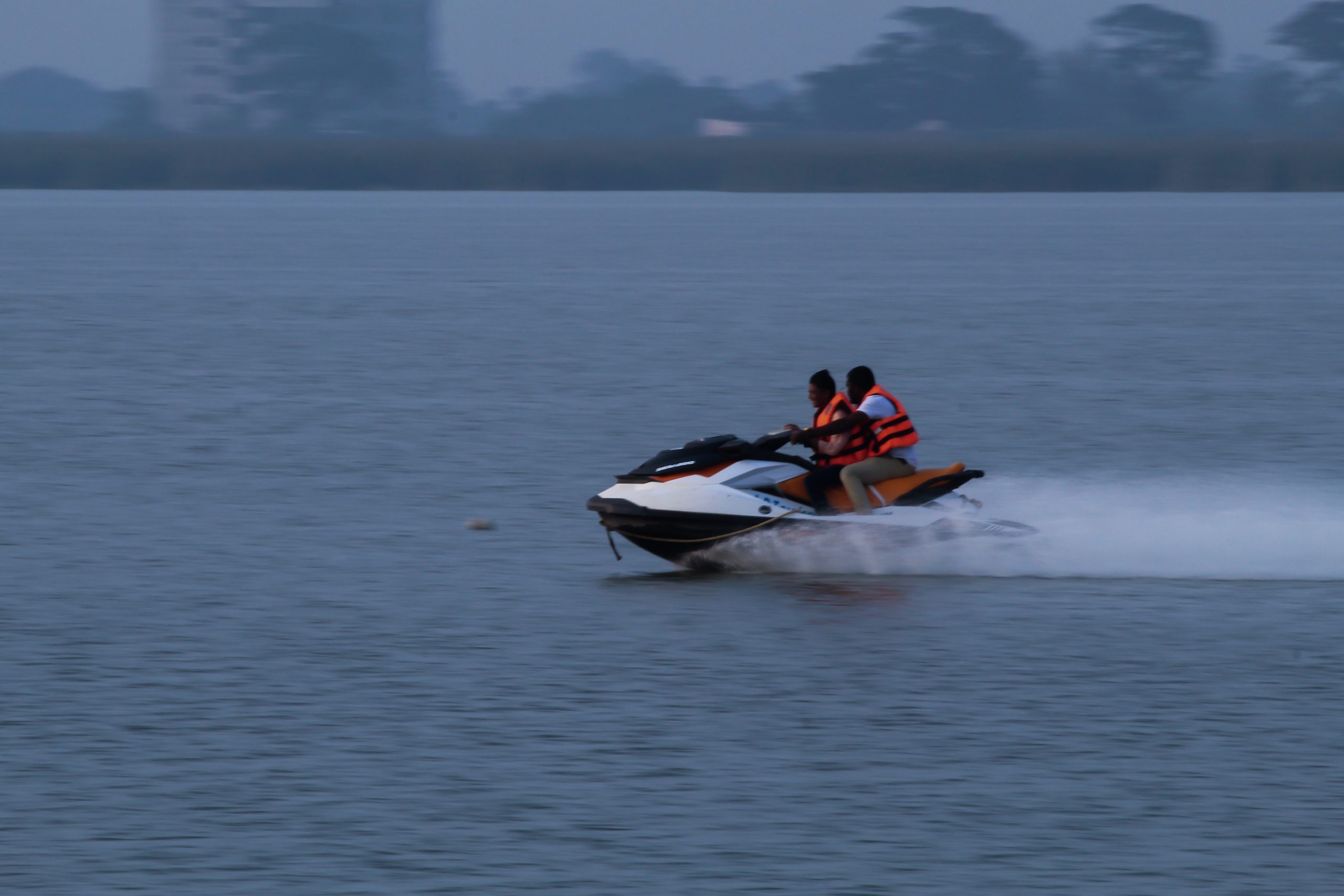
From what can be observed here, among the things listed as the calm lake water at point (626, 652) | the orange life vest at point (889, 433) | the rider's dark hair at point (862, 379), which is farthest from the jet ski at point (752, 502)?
the rider's dark hair at point (862, 379)

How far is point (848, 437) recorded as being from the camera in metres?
16.1

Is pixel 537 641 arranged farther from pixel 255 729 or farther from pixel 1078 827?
pixel 1078 827

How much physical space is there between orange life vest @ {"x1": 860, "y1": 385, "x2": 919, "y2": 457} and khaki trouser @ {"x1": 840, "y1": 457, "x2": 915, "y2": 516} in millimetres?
102

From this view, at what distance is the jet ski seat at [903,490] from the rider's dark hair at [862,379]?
0.79 meters

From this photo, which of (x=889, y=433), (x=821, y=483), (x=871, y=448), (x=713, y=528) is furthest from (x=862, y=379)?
(x=713, y=528)

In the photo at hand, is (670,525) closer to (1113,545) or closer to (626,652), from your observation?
(626,652)

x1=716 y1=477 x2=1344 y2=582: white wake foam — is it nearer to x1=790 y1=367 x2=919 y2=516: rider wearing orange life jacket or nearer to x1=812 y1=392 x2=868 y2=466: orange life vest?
x1=790 y1=367 x2=919 y2=516: rider wearing orange life jacket

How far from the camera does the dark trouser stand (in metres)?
16.1

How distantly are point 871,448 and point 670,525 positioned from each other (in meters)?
1.77

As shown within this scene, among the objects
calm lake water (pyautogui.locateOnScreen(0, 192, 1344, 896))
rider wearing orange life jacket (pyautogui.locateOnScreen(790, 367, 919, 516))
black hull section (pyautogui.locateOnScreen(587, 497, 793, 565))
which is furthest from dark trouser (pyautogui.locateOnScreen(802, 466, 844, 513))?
calm lake water (pyautogui.locateOnScreen(0, 192, 1344, 896))

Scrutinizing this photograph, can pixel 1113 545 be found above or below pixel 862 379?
below

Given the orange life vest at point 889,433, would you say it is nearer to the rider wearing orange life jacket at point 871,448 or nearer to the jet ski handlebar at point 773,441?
the rider wearing orange life jacket at point 871,448

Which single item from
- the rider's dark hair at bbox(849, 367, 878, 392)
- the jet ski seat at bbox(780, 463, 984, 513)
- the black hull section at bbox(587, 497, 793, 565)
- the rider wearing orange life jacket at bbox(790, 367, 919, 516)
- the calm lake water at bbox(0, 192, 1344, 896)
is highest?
the rider's dark hair at bbox(849, 367, 878, 392)

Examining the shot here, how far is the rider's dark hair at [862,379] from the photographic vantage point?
51.8ft
